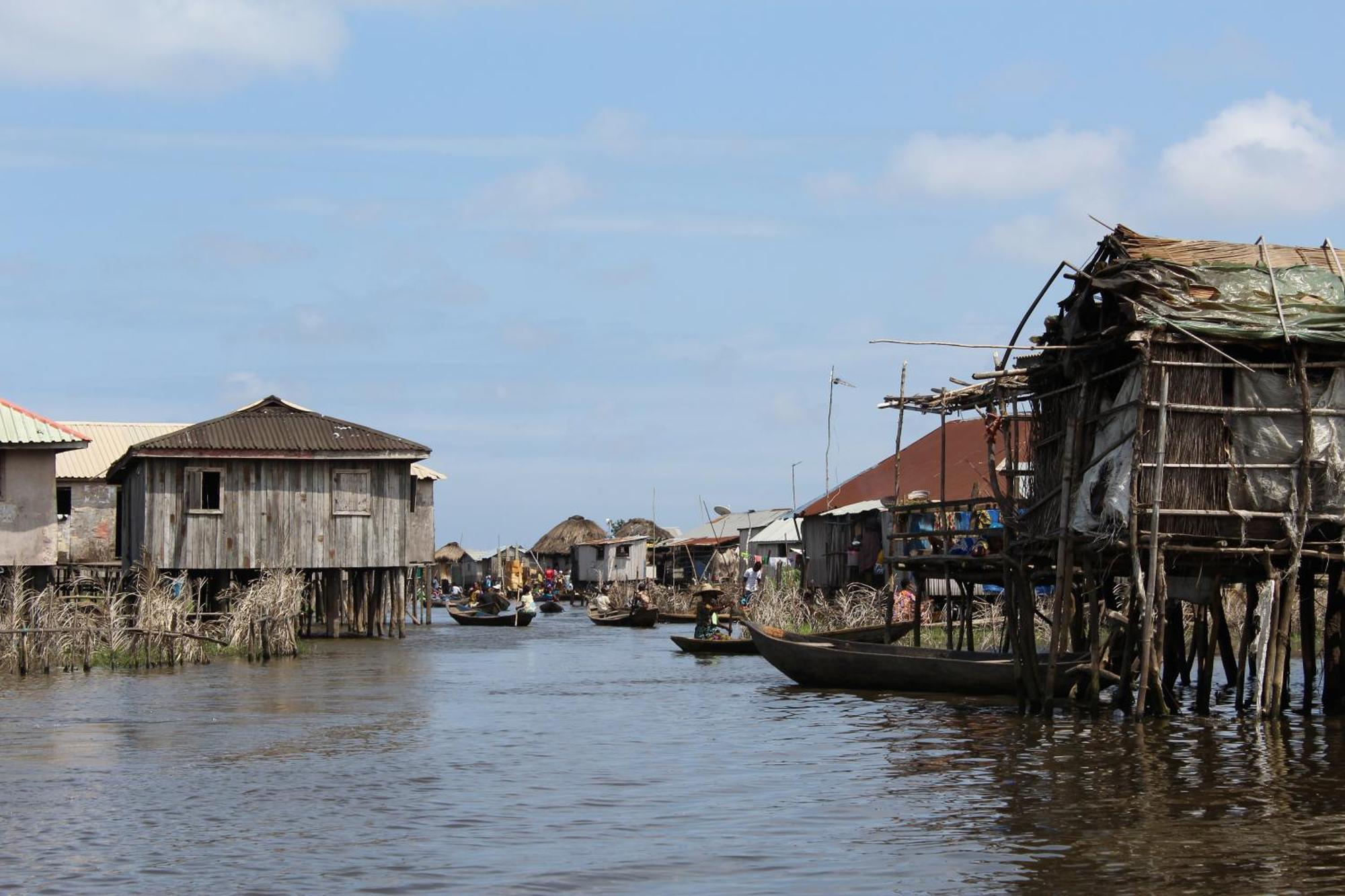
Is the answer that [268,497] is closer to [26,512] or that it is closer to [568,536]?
[26,512]

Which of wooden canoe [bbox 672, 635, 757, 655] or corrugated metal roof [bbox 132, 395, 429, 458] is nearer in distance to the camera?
wooden canoe [bbox 672, 635, 757, 655]

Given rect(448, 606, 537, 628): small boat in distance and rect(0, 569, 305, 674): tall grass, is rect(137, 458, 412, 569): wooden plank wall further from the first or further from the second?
rect(448, 606, 537, 628): small boat in distance

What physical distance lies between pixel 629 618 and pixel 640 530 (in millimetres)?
36891

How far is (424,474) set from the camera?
171 feet

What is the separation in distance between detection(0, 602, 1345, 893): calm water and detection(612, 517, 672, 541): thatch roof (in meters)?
62.6

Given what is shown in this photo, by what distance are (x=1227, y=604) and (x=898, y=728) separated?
1163cm

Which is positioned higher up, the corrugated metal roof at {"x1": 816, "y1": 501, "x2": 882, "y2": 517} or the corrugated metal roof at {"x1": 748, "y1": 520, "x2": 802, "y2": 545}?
the corrugated metal roof at {"x1": 816, "y1": 501, "x2": 882, "y2": 517}

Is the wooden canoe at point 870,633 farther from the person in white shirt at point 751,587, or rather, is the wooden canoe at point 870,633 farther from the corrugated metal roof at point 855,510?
the person in white shirt at point 751,587

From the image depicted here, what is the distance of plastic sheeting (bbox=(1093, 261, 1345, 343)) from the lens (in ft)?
58.9

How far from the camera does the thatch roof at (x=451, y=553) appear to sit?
320ft

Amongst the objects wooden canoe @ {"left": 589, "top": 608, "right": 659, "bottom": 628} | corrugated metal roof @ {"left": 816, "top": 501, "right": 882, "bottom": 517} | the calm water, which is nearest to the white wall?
the calm water

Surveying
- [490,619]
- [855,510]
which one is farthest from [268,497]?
[490,619]

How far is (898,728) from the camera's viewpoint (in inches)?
779

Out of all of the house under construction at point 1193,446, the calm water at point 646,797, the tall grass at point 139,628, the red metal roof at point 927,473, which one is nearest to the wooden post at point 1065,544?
the house under construction at point 1193,446
